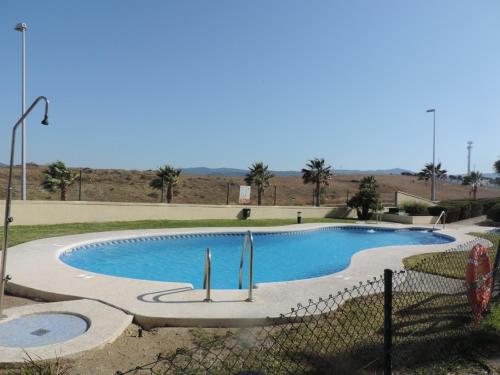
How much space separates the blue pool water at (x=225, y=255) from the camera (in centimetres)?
1070

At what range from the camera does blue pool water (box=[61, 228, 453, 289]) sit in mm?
10703

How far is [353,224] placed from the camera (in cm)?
2069

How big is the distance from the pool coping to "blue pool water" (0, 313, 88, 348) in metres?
0.10

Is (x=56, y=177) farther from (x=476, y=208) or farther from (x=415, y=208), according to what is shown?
(x=476, y=208)

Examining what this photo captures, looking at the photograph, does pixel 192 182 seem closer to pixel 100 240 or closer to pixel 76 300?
pixel 100 240

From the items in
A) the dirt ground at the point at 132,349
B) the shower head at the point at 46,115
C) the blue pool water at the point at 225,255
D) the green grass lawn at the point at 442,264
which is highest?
the shower head at the point at 46,115

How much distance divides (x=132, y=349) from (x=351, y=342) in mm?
2631

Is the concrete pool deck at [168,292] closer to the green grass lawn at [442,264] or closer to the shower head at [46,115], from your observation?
the green grass lawn at [442,264]

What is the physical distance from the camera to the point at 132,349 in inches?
185

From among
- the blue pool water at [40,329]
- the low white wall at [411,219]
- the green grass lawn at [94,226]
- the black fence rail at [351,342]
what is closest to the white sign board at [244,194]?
the green grass lawn at [94,226]

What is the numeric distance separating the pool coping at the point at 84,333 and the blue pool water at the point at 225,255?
3.87 metres

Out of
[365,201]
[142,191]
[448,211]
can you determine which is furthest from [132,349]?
[142,191]

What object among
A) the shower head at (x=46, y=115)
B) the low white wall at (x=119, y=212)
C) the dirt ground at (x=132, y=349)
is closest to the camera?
the dirt ground at (x=132, y=349)

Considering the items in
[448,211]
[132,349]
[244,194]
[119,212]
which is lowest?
[132,349]
